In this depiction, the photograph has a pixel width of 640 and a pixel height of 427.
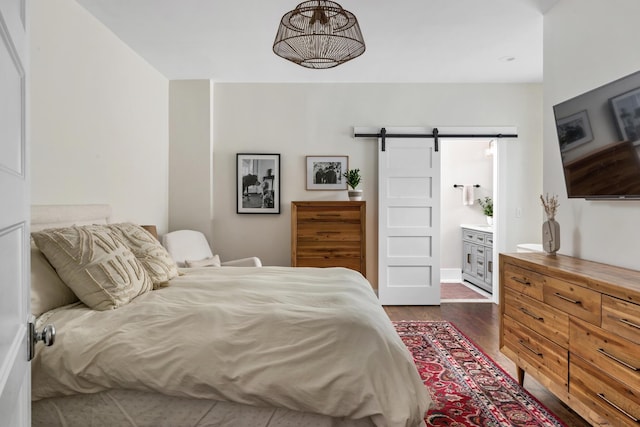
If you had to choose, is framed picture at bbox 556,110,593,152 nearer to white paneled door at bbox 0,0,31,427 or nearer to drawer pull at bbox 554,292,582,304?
drawer pull at bbox 554,292,582,304

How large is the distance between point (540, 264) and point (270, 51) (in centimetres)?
292

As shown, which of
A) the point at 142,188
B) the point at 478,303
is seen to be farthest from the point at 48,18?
the point at 478,303

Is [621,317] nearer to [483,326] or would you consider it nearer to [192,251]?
[483,326]

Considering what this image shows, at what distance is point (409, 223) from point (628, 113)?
293 centimetres

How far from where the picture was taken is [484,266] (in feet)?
18.0

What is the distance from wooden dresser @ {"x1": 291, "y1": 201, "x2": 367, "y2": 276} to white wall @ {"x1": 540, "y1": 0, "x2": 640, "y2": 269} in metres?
1.90

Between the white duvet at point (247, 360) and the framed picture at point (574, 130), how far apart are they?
5.54ft

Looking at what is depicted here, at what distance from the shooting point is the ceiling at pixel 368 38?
2.95 metres

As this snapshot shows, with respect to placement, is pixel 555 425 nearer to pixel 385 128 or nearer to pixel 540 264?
pixel 540 264

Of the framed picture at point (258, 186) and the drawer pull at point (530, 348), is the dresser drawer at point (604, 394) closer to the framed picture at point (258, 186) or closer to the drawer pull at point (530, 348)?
the drawer pull at point (530, 348)

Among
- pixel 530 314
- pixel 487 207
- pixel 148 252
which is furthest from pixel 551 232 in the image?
pixel 487 207

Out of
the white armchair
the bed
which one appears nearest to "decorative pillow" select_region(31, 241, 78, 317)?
the bed

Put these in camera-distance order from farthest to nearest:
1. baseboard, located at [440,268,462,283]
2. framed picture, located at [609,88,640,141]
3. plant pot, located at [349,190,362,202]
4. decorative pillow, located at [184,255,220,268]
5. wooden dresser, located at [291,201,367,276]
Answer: baseboard, located at [440,268,462,283] → plant pot, located at [349,190,362,202] → wooden dresser, located at [291,201,367,276] → decorative pillow, located at [184,255,220,268] → framed picture, located at [609,88,640,141]

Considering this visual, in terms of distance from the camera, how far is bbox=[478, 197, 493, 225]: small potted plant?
6.14m
